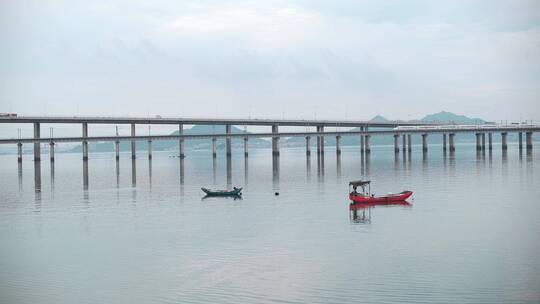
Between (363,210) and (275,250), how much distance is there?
77.6 feet

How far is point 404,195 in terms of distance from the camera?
7394 cm

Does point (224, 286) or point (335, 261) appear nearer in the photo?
point (224, 286)

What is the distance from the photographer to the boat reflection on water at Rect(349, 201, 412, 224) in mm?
59894

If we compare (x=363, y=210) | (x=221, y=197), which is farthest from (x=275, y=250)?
(x=221, y=197)

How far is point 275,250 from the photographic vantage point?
149 ft

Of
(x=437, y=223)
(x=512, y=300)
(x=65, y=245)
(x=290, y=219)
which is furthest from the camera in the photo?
(x=290, y=219)

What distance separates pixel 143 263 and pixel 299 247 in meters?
10.7

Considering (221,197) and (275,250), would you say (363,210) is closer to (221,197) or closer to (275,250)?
(275,250)

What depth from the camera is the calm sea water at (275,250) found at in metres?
34.7

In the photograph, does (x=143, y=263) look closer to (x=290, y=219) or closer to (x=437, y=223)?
(x=290, y=219)

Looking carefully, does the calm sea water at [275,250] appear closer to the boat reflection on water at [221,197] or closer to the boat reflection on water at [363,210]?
the boat reflection on water at [363,210]

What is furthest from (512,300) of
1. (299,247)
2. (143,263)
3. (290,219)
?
(290,219)

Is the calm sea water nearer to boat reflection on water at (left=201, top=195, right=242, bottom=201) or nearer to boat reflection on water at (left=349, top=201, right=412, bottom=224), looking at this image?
boat reflection on water at (left=349, top=201, right=412, bottom=224)

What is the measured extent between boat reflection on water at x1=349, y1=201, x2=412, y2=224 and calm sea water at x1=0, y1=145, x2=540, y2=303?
0.28m
